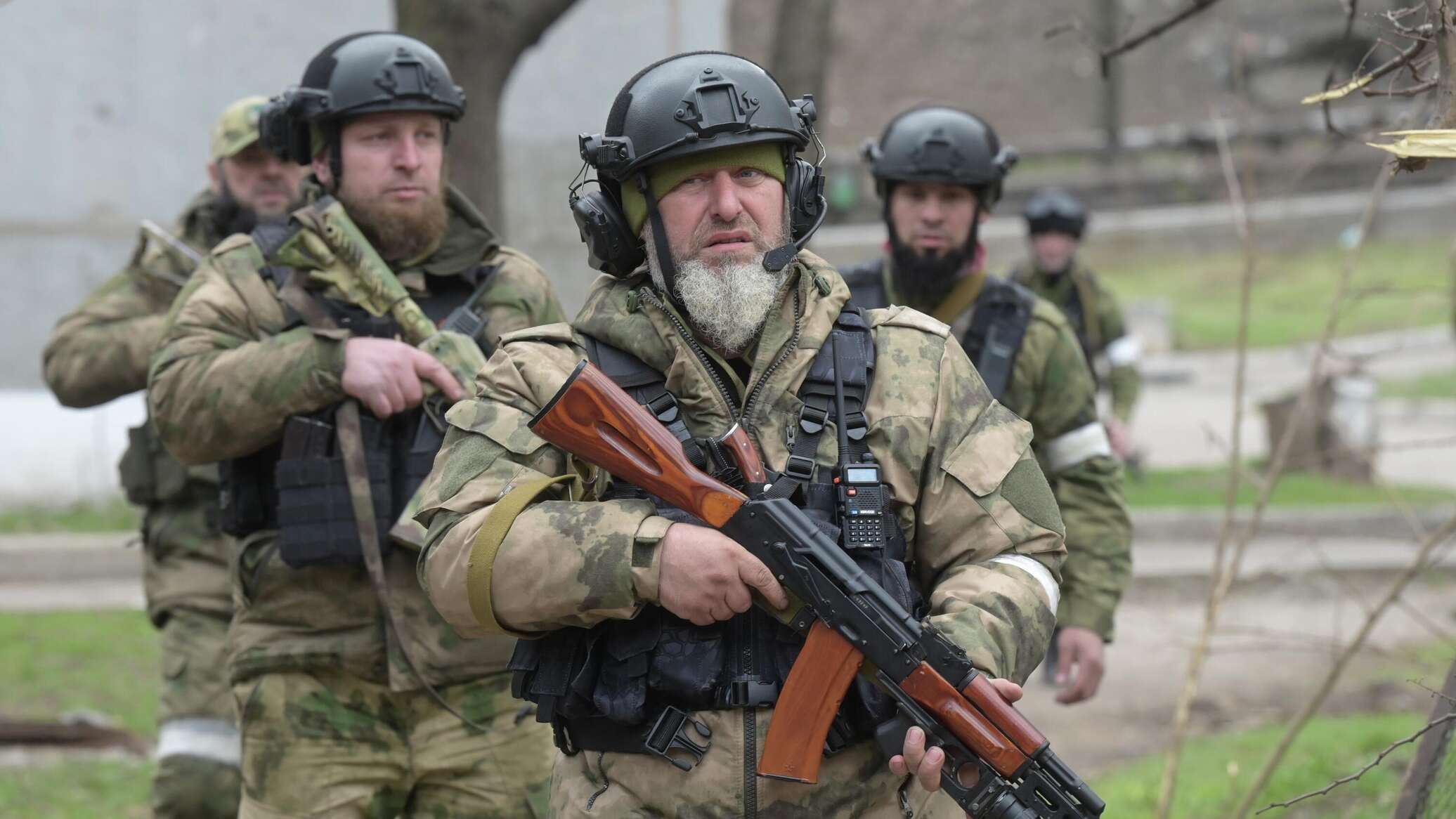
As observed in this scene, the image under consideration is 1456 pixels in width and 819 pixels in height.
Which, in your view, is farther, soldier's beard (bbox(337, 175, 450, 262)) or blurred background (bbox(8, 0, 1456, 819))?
blurred background (bbox(8, 0, 1456, 819))

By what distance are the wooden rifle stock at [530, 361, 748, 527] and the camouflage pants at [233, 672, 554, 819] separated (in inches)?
51.2

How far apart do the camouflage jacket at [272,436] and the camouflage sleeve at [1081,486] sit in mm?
1457

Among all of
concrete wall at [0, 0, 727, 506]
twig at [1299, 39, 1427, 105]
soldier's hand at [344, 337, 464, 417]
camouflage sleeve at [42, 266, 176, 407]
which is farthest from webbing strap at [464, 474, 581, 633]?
concrete wall at [0, 0, 727, 506]

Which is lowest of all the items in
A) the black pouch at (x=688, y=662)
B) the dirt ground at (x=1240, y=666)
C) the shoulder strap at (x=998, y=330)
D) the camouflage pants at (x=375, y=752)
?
the dirt ground at (x=1240, y=666)

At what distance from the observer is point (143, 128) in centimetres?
1080

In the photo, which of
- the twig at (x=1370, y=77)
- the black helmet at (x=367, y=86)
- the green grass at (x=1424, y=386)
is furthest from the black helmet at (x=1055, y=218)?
the green grass at (x=1424, y=386)

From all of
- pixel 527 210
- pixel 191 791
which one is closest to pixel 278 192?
pixel 191 791

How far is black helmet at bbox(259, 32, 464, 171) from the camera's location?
3.92 m

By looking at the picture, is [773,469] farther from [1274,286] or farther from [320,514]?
[1274,286]

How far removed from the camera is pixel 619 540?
2.57 metres

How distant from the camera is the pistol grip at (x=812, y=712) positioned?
257 cm

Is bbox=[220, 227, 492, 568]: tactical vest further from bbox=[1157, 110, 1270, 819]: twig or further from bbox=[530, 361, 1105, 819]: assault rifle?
bbox=[1157, 110, 1270, 819]: twig

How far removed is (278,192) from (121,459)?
956 mm

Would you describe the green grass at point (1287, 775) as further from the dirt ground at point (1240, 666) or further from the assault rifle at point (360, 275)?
the assault rifle at point (360, 275)
